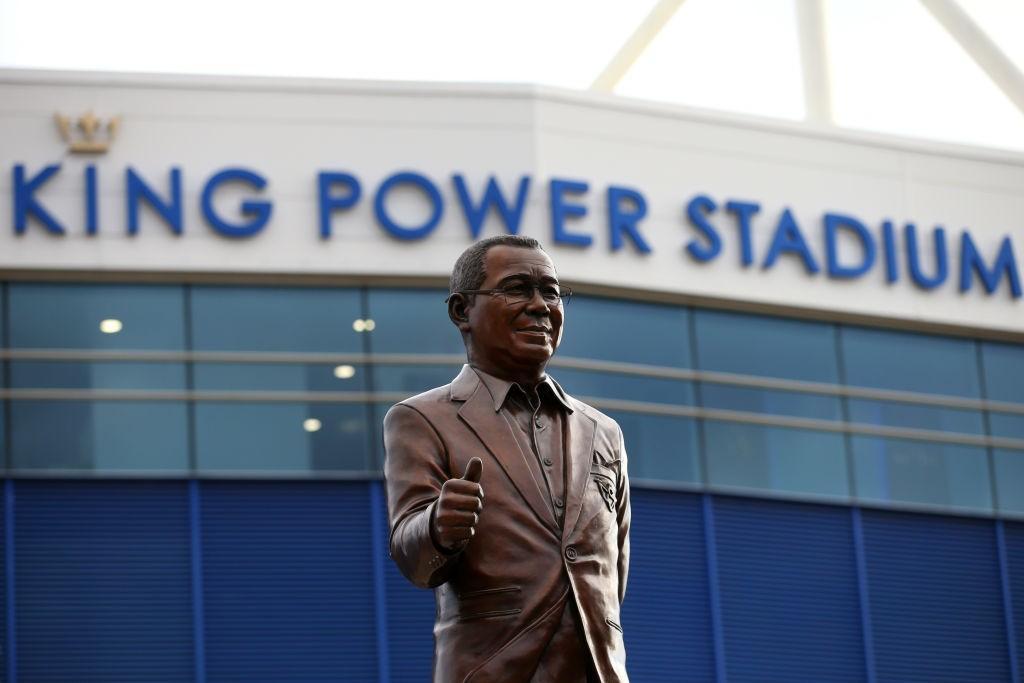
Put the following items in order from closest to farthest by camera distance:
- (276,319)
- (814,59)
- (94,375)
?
(94,375), (276,319), (814,59)

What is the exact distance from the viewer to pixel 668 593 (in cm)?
2636

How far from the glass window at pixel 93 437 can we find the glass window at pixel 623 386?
4551 millimetres

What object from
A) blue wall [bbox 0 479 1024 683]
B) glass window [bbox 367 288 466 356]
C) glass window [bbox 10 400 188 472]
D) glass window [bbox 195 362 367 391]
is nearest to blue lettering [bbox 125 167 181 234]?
glass window [bbox 195 362 367 391]

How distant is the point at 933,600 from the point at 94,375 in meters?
10.8

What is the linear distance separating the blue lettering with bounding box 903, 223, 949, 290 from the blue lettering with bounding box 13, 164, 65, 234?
35.3ft

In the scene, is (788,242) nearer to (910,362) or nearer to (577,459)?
(910,362)

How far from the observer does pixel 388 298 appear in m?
26.4

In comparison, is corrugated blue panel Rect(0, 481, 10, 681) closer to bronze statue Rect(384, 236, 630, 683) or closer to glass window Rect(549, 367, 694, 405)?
glass window Rect(549, 367, 694, 405)

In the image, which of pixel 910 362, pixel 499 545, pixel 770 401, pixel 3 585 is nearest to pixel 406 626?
pixel 3 585

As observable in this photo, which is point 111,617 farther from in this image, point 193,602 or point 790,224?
point 790,224

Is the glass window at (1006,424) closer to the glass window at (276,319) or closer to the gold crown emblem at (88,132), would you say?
→ the glass window at (276,319)

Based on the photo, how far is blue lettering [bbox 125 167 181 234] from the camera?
1014 inches

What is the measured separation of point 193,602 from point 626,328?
20.2 ft

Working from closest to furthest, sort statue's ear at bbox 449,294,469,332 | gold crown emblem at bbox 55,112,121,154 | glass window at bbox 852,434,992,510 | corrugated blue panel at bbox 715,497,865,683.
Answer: statue's ear at bbox 449,294,469,332, gold crown emblem at bbox 55,112,121,154, corrugated blue panel at bbox 715,497,865,683, glass window at bbox 852,434,992,510
